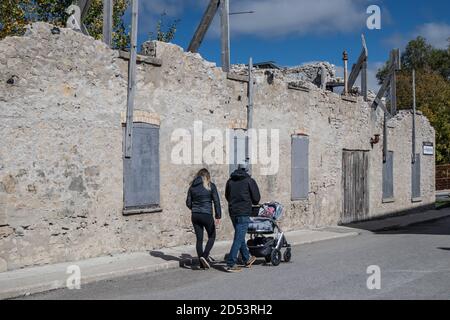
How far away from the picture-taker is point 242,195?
996 cm

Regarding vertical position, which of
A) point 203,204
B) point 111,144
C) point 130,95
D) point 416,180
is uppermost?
point 130,95

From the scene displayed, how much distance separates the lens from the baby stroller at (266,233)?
34.2ft

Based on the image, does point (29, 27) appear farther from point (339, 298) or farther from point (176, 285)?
point (339, 298)

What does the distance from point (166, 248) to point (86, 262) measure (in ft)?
7.84

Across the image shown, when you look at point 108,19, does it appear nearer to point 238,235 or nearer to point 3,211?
point 3,211

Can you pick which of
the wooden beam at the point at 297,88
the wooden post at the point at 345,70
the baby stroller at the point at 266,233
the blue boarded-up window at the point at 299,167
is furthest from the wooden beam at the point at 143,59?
the wooden post at the point at 345,70

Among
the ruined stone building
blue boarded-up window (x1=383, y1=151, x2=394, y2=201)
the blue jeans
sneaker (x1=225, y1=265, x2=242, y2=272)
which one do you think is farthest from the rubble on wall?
sneaker (x1=225, y1=265, x2=242, y2=272)

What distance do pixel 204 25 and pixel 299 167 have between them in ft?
16.4

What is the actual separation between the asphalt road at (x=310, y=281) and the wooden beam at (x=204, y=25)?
20.3 feet

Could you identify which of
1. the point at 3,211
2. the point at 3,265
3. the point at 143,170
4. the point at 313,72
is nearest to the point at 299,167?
the point at 143,170

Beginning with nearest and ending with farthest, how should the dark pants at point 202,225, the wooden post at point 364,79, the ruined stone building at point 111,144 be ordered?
the ruined stone building at point 111,144 < the dark pants at point 202,225 < the wooden post at point 364,79

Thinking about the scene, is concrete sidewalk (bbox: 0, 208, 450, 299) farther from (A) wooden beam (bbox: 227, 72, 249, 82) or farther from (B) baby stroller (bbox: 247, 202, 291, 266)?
(A) wooden beam (bbox: 227, 72, 249, 82)

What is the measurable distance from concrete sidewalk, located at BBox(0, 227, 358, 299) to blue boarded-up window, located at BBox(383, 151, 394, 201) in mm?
10635

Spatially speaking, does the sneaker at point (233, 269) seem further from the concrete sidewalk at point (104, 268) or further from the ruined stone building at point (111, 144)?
the ruined stone building at point (111, 144)
